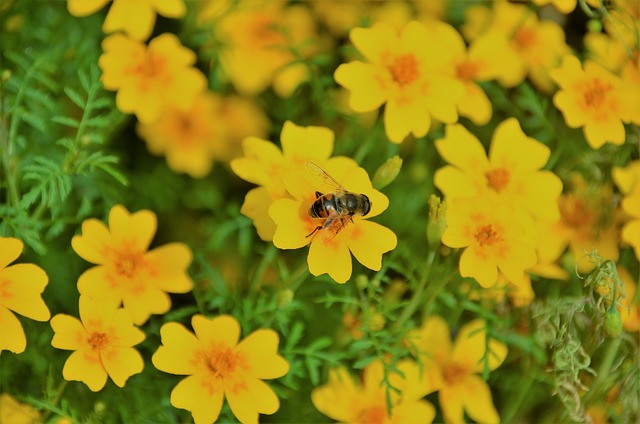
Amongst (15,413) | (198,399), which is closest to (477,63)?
(198,399)

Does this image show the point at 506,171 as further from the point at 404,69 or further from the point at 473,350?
the point at 473,350

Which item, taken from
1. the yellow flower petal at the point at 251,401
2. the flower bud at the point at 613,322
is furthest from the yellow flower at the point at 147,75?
the flower bud at the point at 613,322

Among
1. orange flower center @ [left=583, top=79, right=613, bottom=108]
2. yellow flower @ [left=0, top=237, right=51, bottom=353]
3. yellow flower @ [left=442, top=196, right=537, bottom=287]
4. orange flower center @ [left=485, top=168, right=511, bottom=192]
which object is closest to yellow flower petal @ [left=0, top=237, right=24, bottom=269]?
yellow flower @ [left=0, top=237, right=51, bottom=353]

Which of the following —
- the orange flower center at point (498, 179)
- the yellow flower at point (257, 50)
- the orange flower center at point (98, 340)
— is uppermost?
the orange flower center at point (498, 179)

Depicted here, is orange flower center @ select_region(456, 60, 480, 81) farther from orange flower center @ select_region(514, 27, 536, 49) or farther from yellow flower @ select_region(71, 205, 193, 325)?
yellow flower @ select_region(71, 205, 193, 325)

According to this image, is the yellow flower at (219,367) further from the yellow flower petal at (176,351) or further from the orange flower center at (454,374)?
the orange flower center at (454,374)

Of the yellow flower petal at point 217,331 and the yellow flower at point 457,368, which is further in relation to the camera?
the yellow flower at point 457,368
